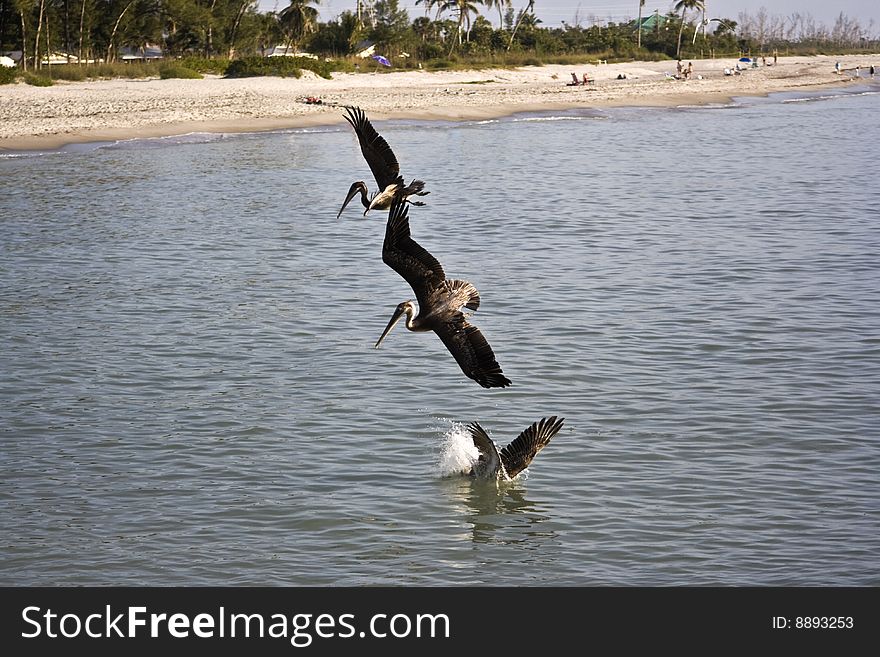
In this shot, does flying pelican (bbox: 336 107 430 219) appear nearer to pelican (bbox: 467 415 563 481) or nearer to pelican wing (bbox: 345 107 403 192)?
pelican wing (bbox: 345 107 403 192)

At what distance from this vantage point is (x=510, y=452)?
1154 cm

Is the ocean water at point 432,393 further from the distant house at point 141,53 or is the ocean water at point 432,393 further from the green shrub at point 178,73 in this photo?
the distant house at point 141,53

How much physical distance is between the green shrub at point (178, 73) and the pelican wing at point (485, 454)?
47.2 m

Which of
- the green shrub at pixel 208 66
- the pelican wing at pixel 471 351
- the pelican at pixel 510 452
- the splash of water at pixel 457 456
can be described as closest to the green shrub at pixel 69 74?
the green shrub at pixel 208 66

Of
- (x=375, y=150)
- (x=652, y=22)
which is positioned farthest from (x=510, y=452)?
(x=652, y=22)

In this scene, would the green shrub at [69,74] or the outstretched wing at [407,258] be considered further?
the green shrub at [69,74]

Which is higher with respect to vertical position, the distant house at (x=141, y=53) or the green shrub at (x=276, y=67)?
the distant house at (x=141, y=53)

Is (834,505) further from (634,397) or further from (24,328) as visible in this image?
(24,328)

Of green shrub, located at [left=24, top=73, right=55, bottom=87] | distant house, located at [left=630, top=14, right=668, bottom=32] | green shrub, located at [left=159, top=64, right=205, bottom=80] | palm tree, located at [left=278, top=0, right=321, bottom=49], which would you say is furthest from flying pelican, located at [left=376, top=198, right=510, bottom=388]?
distant house, located at [left=630, top=14, right=668, bottom=32]

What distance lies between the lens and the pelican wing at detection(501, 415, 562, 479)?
11383mm

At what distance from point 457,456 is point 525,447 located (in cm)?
77

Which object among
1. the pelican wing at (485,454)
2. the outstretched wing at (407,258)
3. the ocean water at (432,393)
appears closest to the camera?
the outstretched wing at (407,258)

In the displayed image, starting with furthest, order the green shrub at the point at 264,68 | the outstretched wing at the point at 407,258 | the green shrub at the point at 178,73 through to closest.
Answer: the green shrub at the point at 264,68 < the green shrub at the point at 178,73 < the outstretched wing at the point at 407,258

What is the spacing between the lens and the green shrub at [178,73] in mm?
56281
